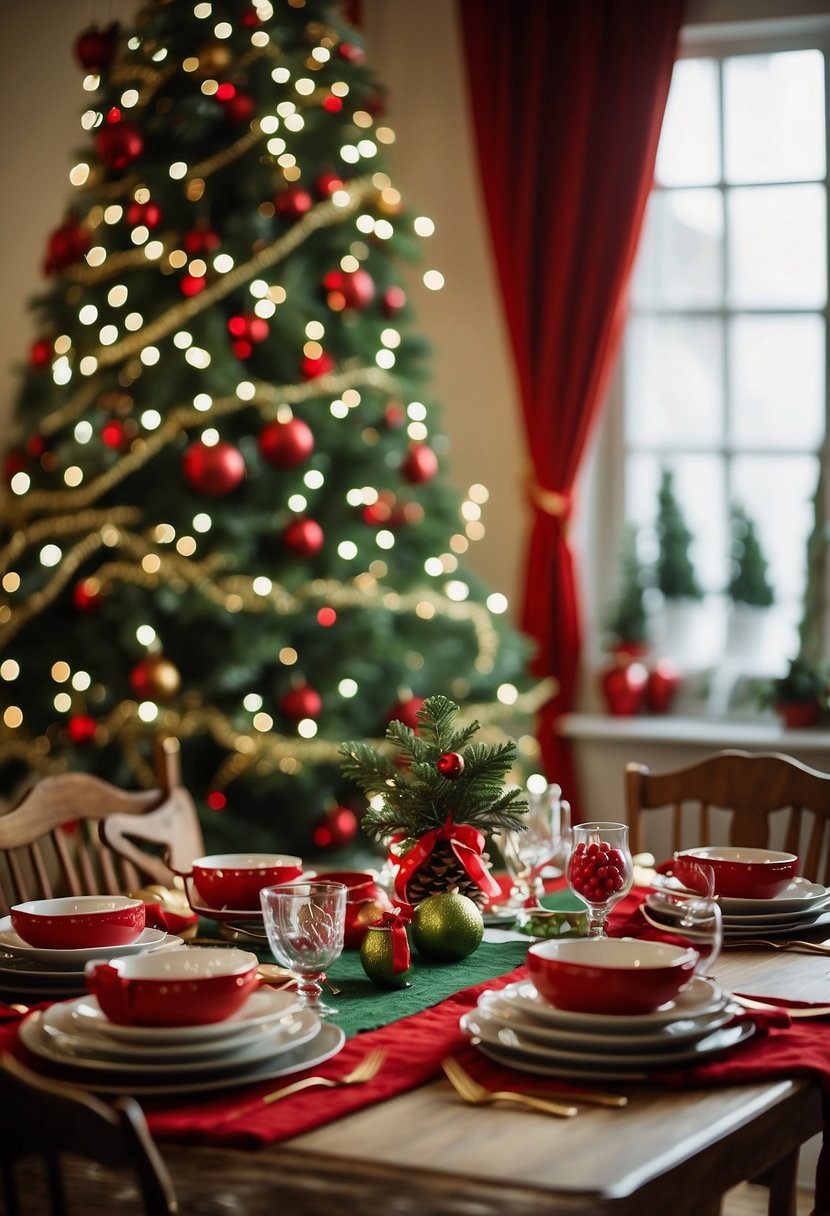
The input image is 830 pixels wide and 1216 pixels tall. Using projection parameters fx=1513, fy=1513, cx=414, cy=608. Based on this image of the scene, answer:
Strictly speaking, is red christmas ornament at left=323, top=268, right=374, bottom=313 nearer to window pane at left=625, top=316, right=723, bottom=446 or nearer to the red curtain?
the red curtain

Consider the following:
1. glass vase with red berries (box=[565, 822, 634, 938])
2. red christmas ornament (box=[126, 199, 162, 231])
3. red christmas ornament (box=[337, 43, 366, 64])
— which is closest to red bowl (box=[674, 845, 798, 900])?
glass vase with red berries (box=[565, 822, 634, 938])

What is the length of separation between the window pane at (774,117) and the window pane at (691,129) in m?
0.04

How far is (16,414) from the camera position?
12.1 feet

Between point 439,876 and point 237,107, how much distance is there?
2212mm

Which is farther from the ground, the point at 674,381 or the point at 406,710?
the point at 674,381

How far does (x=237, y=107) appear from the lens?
3412mm

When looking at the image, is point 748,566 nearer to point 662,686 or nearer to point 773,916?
point 662,686

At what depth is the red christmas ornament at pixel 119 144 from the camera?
133 inches

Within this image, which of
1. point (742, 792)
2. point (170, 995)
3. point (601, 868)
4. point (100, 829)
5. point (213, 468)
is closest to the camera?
point (170, 995)

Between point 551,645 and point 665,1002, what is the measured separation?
110 inches

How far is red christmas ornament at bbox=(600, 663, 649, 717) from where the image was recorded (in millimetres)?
4051

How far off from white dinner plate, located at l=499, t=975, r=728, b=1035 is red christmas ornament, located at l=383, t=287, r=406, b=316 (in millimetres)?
2494

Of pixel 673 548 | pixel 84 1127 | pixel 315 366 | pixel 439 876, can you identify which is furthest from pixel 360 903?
pixel 673 548

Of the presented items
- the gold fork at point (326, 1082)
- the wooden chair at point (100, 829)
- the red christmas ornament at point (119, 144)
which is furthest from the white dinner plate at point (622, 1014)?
the red christmas ornament at point (119, 144)
